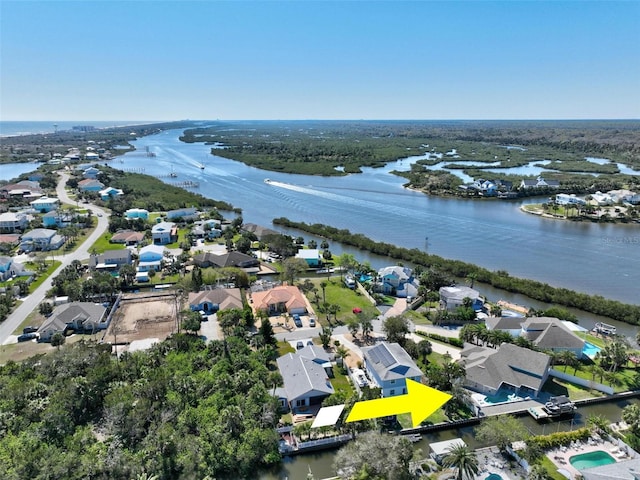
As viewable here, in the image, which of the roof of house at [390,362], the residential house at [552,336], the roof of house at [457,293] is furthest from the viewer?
the roof of house at [457,293]

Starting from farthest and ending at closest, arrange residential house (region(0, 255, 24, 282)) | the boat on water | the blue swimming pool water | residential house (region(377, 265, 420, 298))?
residential house (region(0, 255, 24, 282)), residential house (region(377, 265, 420, 298)), the boat on water, the blue swimming pool water

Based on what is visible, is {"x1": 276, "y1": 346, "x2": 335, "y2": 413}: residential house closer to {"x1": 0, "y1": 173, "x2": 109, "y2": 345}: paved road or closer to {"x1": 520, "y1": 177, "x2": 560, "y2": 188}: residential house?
{"x1": 0, "y1": 173, "x2": 109, "y2": 345}: paved road

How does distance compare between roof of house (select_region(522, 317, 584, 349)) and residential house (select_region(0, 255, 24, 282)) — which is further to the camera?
residential house (select_region(0, 255, 24, 282))

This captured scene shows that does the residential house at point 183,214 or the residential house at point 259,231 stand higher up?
the residential house at point 183,214

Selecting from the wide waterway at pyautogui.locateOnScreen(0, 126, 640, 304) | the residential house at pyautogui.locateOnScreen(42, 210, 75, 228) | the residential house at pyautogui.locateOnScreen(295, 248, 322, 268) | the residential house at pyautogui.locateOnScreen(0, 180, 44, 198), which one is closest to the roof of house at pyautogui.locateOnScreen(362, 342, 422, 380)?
the residential house at pyautogui.locateOnScreen(295, 248, 322, 268)

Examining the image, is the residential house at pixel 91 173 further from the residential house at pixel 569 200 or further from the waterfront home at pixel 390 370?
the residential house at pixel 569 200

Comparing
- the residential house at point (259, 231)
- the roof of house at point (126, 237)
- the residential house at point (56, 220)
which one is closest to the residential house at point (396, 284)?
the residential house at point (259, 231)

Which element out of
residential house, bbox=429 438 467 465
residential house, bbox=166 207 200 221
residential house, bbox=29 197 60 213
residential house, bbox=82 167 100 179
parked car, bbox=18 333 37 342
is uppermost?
residential house, bbox=82 167 100 179
